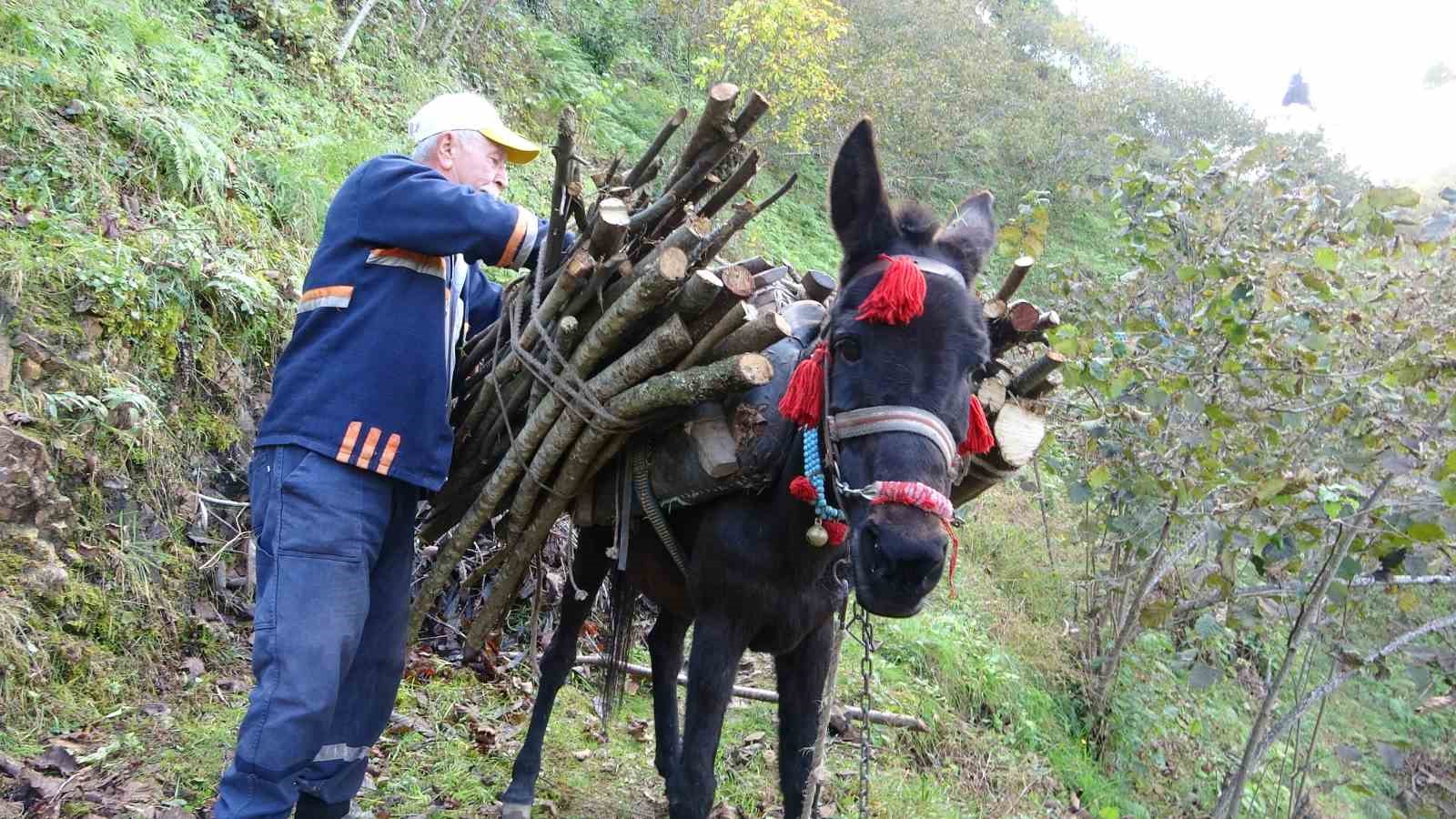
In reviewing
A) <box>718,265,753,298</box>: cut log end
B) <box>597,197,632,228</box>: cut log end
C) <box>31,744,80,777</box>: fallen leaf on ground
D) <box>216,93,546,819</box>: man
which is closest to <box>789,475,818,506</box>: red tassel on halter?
<box>718,265,753,298</box>: cut log end

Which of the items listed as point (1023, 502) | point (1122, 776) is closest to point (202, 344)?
point (1122, 776)

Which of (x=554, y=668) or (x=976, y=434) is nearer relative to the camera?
(x=976, y=434)

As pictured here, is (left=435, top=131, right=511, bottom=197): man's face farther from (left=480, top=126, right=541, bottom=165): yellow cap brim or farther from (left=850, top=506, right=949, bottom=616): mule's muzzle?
(left=850, top=506, right=949, bottom=616): mule's muzzle

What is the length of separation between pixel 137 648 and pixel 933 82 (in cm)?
1630

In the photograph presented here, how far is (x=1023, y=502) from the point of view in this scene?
953 cm

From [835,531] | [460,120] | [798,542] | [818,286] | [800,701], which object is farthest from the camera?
[818,286]

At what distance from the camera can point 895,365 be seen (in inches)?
93.7

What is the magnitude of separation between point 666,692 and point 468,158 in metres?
2.55

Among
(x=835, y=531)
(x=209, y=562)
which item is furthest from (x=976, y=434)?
(x=209, y=562)

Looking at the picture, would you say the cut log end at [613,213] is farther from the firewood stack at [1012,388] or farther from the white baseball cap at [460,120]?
the firewood stack at [1012,388]

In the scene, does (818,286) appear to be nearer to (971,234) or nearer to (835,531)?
(971,234)

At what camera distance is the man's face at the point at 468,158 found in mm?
3176

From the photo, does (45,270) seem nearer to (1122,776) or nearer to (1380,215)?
(1380,215)

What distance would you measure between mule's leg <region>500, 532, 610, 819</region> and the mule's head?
6.30ft
